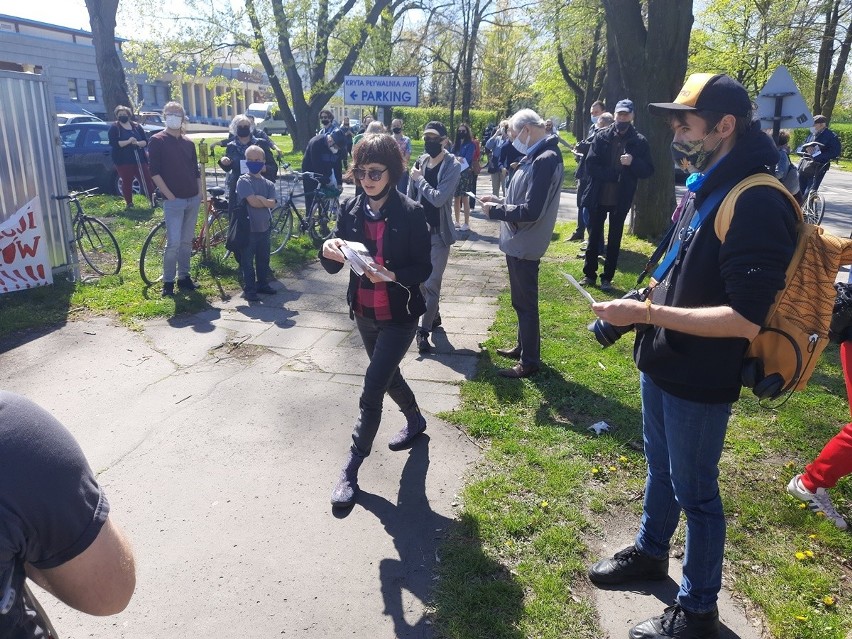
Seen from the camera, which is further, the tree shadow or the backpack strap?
the tree shadow

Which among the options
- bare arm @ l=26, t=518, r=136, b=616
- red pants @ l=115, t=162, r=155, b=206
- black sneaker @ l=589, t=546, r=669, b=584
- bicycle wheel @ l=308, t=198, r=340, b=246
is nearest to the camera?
bare arm @ l=26, t=518, r=136, b=616

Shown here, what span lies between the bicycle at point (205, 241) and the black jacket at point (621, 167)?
184 inches

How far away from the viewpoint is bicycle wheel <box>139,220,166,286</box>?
814 cm

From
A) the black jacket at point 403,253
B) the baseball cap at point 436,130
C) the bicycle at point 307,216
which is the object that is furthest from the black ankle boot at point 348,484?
the bicycle at point 307,216

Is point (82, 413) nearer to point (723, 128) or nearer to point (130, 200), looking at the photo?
point (723, 128)

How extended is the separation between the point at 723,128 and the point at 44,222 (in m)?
7.53

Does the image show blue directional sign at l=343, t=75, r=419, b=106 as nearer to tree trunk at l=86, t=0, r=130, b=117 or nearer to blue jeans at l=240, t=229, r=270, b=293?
blue jeans at l=240, t=229, r=270, b=293

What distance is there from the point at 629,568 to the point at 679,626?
0.43m

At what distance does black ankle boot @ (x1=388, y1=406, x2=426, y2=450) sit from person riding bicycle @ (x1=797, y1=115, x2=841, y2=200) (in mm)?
12277

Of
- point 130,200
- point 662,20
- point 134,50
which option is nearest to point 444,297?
point 662,20

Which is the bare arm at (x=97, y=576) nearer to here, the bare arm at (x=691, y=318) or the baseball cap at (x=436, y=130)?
the bare arm at (x=691, y=318)

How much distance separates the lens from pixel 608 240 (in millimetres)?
8133

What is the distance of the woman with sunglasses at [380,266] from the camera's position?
12.1 ft

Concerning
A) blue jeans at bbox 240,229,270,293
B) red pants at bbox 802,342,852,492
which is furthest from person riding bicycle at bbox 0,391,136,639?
blue jeans at bbox 240,229,270,293
